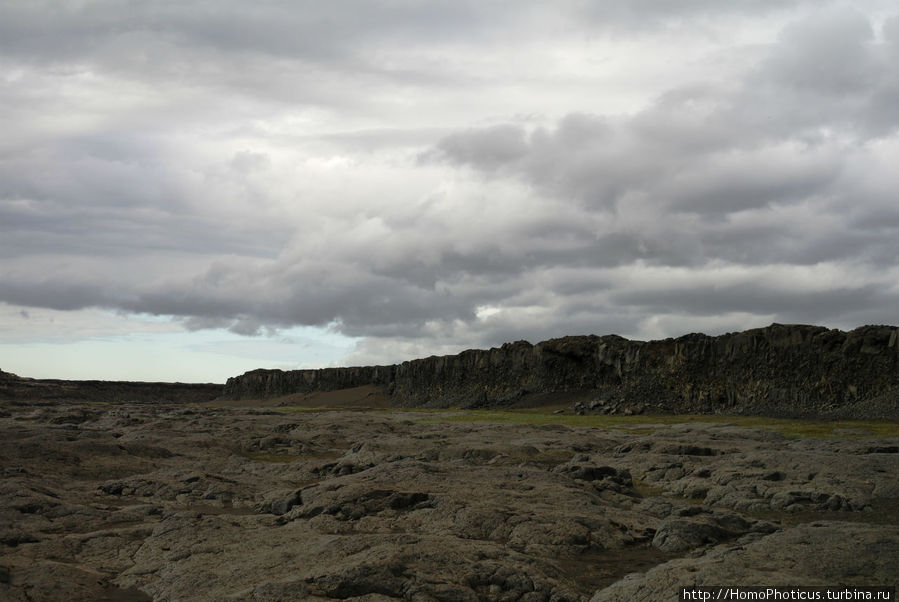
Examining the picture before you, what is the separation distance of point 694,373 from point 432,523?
6003cm

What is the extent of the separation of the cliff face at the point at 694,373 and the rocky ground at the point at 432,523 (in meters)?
31.5

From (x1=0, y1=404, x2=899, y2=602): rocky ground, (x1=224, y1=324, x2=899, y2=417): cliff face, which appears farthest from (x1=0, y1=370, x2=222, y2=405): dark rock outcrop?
(x1=0, y1=404, x2=899, y2=602): rocky ground

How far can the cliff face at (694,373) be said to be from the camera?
55000 millimetres

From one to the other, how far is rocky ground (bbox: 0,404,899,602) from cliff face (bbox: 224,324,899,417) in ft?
103

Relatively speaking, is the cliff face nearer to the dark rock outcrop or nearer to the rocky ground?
the rocky ground

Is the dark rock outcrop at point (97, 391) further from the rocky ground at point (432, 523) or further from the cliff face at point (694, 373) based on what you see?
the rocky ground at point (432, 523)

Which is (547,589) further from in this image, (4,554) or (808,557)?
(4,554)

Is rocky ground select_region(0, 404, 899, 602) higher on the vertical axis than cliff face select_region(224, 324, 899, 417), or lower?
lower

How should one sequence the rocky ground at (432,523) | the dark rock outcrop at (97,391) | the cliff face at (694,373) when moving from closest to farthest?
the rocky ground at (432,523), the cliff face at (694,373), the dark rock outcrop at (97,391)

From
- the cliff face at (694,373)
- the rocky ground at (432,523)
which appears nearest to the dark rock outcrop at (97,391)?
the cliff face at (694,373)

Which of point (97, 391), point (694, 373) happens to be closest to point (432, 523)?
point (694, 373)

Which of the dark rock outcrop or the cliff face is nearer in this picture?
the cliff face

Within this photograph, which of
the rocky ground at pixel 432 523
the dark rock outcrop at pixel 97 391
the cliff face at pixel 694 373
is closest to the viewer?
the rocky ground at pixel 432 523

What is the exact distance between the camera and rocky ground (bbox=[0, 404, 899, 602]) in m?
10.4
